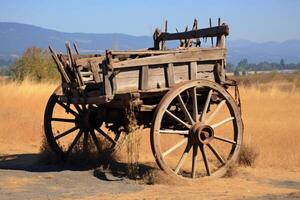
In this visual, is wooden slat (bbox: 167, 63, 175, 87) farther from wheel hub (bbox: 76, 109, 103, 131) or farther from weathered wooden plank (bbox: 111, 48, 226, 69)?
wheel hub (bbox: 76, 109, 103, 131)

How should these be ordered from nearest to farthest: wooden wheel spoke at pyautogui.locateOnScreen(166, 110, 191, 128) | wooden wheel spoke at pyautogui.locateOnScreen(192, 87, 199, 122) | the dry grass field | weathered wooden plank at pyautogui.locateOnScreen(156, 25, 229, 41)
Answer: wooden wheel spoke at pyautogui.locateOnScreen(166, 110, 191, 128) < wooden wheel spoke at pyautogui.locateOnScreen(192, 87, 199, 122) < weathered wooden plank at pyautogui.locateOnScreen(156, 25, 229, 41) < the dry grass field

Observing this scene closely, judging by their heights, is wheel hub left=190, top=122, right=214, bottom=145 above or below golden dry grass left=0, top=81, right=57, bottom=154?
above

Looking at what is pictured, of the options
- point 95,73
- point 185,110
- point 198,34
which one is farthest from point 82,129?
point 198,34

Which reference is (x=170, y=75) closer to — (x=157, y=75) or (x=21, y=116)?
(x=157, y=75)

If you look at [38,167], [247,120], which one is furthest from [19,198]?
[247,120]

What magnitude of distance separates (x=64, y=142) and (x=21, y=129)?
2.19 metres

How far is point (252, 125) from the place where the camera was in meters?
16.5

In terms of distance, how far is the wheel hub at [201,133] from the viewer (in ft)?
28.0

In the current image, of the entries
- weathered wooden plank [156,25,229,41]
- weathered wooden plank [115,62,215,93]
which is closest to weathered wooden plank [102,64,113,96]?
weathered wooden plank [115,62,215,93]

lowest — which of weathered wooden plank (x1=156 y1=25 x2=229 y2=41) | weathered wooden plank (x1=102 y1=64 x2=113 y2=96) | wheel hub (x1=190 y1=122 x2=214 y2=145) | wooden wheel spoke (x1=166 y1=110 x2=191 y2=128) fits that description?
wheel hub (x1=190 y1=122 x2=214 y2=145)

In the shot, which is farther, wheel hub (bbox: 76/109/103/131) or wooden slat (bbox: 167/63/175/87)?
wheel hub (bbox: 76/109/103/131)

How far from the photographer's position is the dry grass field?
37.2 feet

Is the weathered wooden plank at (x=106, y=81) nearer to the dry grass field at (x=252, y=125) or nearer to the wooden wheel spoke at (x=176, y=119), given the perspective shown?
the wooden wheel spoke at (x=176, y=119)

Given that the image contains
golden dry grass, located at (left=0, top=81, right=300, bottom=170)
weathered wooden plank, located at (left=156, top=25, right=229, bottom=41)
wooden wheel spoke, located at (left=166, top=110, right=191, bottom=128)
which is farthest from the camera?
golden dry grass, located at (left=0, top=81, right=300, bottom=170)
